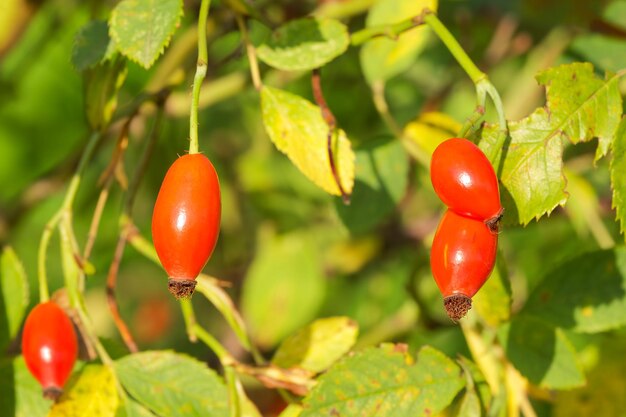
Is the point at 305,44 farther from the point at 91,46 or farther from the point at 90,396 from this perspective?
the point at 90,396

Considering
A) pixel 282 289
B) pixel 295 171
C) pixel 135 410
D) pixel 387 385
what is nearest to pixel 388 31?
pixel 387 385

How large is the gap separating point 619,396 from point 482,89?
0.89 m

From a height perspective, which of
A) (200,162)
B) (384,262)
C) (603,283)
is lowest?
(384,262)

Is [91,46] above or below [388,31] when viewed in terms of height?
above

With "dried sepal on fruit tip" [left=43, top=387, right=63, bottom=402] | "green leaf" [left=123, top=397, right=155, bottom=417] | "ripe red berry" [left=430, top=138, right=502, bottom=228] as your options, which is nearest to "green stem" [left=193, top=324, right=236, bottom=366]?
"green leaf" [left=123, top=397, right=155, bottom=417]

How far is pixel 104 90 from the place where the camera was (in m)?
1.51

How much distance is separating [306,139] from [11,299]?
563 millimetres

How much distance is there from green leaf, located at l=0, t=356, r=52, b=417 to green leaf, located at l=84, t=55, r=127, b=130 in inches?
15.9

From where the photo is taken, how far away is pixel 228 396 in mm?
1412

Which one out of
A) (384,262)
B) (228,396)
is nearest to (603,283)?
(228,396)

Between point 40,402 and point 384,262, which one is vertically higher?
point 40,402

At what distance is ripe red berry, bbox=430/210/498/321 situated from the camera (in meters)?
1.15

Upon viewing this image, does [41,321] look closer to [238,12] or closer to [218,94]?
[238,12]

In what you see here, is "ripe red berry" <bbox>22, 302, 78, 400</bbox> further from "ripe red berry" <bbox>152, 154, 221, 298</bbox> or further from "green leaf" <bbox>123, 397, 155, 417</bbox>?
"ripe red berry" <bbox>152, 154, 221, 298</bbox>
